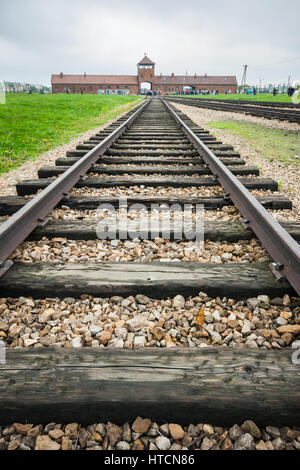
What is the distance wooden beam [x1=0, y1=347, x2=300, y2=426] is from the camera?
1.10 m

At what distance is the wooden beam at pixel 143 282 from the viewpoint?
1712 millimetres

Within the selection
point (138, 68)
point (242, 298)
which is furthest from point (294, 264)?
point (138, 68)

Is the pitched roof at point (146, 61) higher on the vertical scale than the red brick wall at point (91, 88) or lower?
higher

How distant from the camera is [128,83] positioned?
9350cm

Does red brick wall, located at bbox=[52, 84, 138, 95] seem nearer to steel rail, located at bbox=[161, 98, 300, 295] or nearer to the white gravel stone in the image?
steel rail, located at bbox=[161, 98, 300, 295]

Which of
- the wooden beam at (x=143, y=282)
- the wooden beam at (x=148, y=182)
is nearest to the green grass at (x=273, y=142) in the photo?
the wooden beam at (x=148, y=182)

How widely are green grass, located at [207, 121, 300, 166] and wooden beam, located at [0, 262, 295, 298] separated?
4.18 meters

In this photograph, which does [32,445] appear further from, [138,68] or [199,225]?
[138,68]

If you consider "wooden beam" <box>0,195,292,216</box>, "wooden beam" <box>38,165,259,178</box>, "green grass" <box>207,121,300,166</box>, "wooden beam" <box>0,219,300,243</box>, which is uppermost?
"green grass" <box>207,121,300,166</box>

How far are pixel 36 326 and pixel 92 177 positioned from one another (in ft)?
8.23

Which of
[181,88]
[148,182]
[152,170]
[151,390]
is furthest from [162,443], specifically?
[181,88]

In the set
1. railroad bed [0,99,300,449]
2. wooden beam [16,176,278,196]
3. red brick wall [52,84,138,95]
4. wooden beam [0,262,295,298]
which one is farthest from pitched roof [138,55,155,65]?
wooden beam [0,262,295,298]

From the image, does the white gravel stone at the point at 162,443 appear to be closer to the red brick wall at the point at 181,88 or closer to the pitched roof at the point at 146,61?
the red brick wall at the point at 181,88

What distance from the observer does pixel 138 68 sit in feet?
306
